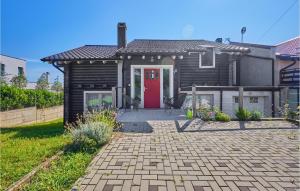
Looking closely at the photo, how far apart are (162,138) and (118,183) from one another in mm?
3039

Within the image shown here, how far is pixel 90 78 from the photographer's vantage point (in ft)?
43.5

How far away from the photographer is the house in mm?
12273

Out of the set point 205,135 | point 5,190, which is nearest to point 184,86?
point 205,135

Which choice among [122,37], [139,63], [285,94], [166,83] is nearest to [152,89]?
[166,83]

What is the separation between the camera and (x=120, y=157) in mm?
4758

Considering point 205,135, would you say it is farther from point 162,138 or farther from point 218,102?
point 218,102

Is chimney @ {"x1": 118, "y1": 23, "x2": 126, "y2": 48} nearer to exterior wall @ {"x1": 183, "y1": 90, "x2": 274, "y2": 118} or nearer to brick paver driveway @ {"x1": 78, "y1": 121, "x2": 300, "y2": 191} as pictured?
exterior wall @ {"x1": 183, "y1": 90, "x2": 274, "y2": 118}

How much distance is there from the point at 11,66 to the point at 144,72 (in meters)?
25.6

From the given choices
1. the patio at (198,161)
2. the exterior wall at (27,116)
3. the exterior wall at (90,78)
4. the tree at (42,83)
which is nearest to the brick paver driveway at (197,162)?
the patio at (198,161)

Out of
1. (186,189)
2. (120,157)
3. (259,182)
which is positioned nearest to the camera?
(186,189)

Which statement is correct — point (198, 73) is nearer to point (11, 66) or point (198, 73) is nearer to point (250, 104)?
point (250, 104)

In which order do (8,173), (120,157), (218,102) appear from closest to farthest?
(8,173)
(120,157)
(218,102)

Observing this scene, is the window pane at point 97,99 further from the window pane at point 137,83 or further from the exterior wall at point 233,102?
the exterior wall at point 233,102

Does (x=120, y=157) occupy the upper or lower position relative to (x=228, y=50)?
lower
